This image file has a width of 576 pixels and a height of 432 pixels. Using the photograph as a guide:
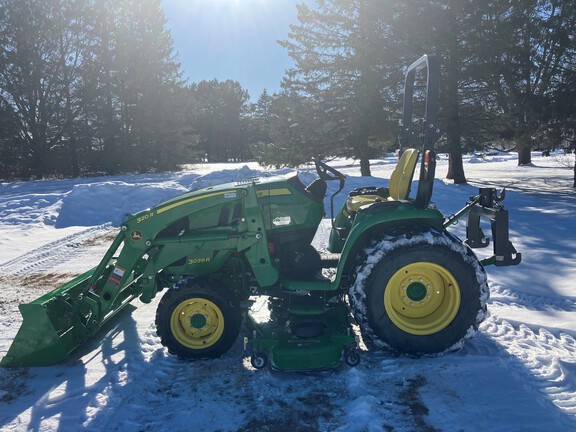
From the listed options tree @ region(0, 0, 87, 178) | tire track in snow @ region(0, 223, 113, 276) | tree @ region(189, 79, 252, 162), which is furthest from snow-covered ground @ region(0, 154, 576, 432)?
tree @ region(189, 79, 252, 162)

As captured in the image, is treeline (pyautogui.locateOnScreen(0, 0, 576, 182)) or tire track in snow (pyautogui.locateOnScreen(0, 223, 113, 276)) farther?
treeline (pyautogui.locateOnScreen(0, 0, 576, 182))

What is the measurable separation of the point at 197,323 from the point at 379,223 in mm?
1781

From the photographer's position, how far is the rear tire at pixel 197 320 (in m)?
3.56

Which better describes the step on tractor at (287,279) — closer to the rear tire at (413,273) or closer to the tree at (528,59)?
the rear tire at (413,273)

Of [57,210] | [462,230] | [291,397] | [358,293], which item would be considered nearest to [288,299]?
[358,293]

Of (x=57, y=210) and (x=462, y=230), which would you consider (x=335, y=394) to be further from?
(x=57, y=210)

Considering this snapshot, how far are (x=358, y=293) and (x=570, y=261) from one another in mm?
4445

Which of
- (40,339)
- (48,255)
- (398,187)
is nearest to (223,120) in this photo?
(48,255)

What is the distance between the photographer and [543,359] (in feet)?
11.1

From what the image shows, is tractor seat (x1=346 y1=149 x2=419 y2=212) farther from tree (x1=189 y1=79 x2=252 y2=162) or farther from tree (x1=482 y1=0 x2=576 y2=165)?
tree (x1=189 y1=79 x2=252 y2=162)

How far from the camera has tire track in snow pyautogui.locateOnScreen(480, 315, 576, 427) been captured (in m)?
2.89

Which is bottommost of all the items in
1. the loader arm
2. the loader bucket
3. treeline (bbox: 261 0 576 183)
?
the loader bucket

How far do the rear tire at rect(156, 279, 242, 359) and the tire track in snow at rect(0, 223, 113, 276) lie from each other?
169 inches

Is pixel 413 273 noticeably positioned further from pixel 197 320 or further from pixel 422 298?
pixel 197 320
